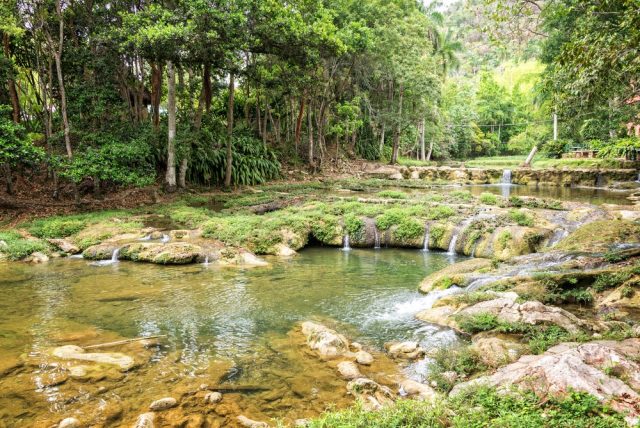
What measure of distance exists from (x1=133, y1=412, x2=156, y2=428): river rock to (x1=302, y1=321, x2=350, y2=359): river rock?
8.41 ft

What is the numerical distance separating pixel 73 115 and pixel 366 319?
1588 cm

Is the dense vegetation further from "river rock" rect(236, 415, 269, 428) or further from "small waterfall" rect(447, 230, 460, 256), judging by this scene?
"river rock" rect(236, 415, 269, 428)

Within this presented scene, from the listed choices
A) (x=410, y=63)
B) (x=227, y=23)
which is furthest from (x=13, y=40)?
(x=410, y=63)

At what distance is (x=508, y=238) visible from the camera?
41.9 feet

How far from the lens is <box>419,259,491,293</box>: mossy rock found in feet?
31.3

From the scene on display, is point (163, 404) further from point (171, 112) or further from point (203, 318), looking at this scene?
point (171, 112)

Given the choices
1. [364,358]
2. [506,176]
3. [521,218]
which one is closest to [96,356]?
[364,358]

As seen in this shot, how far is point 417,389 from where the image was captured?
18.3ft

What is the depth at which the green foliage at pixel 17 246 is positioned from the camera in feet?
40.3

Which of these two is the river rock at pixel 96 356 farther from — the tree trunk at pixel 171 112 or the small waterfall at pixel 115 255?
the tree trunk at pixel 171 112

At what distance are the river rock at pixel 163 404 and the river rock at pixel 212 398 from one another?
359 mm

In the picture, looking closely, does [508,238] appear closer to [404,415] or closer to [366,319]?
[366,319]

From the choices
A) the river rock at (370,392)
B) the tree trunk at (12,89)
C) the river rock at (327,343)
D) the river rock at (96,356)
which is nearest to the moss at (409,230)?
the river rock at (327,343)

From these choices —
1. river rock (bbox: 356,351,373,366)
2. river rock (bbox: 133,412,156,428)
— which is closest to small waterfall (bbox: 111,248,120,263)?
river rock (bbox: 133,412,156,428)
